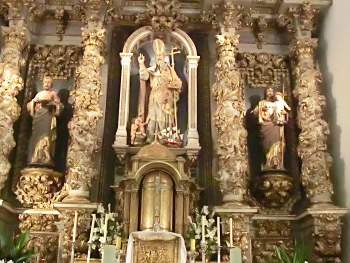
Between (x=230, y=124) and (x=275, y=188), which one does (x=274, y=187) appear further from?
(x=230, y=124)

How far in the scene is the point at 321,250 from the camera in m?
7.81

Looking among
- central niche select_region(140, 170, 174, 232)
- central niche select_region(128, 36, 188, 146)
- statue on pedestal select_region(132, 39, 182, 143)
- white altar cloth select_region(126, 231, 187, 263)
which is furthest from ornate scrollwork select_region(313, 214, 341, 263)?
statue on pedestal select_region(132, 39, 182, 143)

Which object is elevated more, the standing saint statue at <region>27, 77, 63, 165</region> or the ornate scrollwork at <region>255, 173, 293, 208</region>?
the standing saint statue at <region>27, 77, 63, 165</region>

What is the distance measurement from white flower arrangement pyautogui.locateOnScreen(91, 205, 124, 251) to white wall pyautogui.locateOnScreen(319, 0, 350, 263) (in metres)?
4.04

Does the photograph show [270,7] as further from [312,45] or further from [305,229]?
[305,229]

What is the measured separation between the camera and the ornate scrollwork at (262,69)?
10.0 meters

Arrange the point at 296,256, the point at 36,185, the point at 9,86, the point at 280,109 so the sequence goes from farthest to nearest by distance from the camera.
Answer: the point at 280,109 < the point at 9,86 < the point at 36,185 < the point at 296,256

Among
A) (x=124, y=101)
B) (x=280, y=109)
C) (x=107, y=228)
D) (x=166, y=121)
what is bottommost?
(x=107, y=228)

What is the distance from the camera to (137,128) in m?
9.17

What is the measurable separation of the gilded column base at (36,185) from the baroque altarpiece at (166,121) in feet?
0.08

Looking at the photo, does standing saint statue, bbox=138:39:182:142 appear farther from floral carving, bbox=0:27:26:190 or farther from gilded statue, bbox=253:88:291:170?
floral carving, bbox=0:27:26:190

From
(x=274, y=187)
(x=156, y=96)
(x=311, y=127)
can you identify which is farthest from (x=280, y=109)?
(x=156, y=96)

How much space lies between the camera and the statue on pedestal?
360 inches

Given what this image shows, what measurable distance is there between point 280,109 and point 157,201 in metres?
3.17
